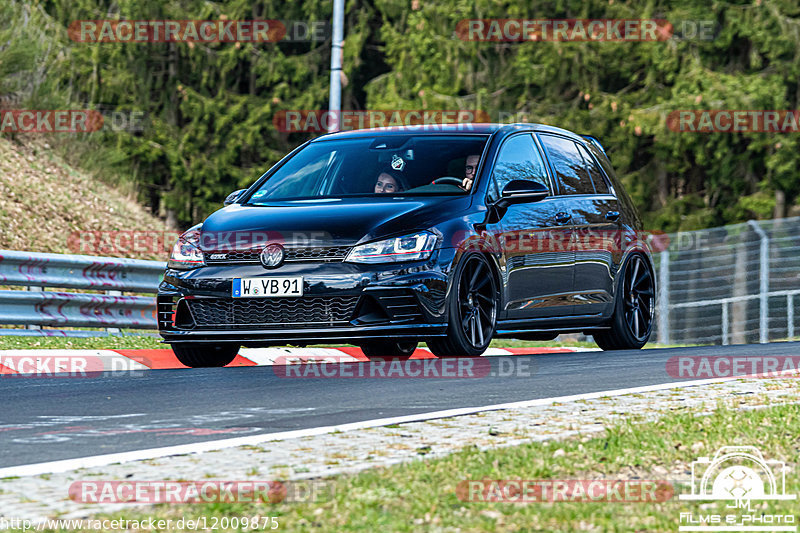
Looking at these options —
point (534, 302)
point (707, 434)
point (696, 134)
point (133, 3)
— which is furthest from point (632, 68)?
point (707, 434)

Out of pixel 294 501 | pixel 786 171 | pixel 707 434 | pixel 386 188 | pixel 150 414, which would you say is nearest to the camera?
pixel 294 501

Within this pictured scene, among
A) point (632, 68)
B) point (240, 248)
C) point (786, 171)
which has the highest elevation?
point (632, 68)

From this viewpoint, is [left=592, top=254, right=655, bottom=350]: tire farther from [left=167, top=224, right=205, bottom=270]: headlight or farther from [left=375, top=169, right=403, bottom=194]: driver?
[left=167, top=224, right=205, bottom=270]: headlight

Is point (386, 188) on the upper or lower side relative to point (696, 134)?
lower

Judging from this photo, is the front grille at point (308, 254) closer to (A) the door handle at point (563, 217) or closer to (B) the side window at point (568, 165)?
(A) the door handle at point (563, 217)

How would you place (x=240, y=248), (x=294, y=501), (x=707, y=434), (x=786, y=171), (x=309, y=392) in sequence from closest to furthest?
(x=294, y=501) → (x=707, y=434) → (x=309, y=392) → (x=240, y=248) → (x=786, y=171)

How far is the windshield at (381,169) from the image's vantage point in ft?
34.9

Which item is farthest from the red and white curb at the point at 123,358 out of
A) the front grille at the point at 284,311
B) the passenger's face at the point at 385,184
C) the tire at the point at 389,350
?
the passenger's face at the point at 385,184

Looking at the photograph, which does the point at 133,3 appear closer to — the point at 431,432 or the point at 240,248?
the point at 240,248

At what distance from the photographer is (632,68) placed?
31.1m

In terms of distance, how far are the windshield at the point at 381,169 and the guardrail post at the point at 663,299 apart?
981cm

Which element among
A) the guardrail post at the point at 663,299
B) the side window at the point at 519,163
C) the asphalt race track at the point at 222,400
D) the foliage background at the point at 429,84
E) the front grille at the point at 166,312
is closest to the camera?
the asphalt race track at the point at 222,400

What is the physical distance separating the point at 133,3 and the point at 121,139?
10.9 feet

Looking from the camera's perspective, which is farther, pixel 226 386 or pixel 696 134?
pixel 696 134
